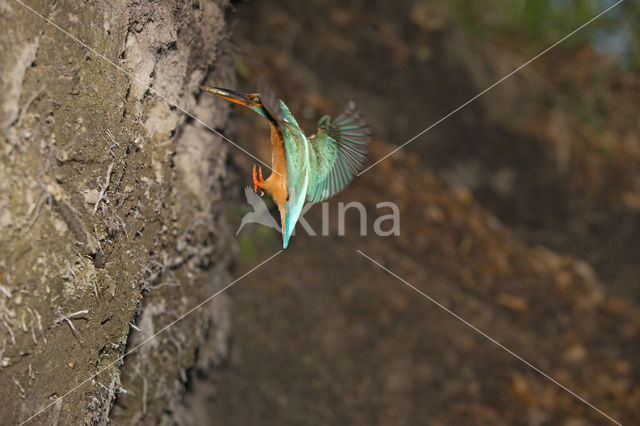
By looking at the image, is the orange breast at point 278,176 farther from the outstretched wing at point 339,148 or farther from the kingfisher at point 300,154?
the outstretched wing at point 339,148

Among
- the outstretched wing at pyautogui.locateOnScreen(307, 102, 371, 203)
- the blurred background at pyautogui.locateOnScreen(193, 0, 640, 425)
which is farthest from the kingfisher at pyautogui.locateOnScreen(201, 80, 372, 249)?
the blurred background at pyautogui.locateOnScreen(193, 0, 640, 425)

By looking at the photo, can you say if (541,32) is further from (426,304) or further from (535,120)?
(426,304)

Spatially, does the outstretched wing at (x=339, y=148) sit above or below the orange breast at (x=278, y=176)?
above

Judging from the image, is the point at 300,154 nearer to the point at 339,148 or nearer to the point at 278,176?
the point at 278,176

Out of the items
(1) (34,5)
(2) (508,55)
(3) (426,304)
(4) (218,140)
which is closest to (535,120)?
(2) (508,55)

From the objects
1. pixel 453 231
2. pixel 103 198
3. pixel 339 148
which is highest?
pixel 453 231

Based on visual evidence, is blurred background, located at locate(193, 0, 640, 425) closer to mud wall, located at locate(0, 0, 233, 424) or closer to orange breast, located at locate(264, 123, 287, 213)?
mud wall, located at locate(0, 0, 233, 424)

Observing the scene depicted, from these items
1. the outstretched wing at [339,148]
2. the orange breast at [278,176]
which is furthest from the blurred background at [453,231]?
the orange breast at [278,176]

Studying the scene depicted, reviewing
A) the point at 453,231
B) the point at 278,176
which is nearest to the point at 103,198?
the point at 278,176
